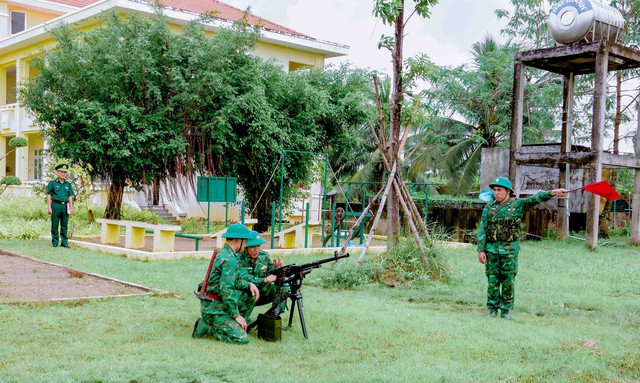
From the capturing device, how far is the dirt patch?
29.9 ft

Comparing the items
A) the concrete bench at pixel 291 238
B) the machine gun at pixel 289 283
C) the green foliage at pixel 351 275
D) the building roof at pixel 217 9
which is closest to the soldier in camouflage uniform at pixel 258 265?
the machine gun at pixel 289 283

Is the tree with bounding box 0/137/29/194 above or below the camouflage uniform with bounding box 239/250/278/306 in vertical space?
above

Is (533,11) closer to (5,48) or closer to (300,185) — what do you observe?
(300,185)

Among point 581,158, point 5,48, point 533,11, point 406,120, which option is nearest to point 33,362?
point 406,120

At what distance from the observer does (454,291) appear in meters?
10.2

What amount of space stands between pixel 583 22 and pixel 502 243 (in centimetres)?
1199

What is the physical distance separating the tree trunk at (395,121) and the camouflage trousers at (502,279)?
119 inches

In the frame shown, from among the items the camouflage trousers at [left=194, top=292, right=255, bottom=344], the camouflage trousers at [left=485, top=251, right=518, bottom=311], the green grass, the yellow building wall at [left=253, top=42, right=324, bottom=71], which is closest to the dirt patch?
the green grass

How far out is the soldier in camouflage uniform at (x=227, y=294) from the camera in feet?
22.2

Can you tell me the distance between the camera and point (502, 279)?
8.52 metres

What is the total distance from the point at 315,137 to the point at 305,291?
1144 centimetres

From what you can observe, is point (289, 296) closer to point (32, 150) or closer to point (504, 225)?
point (504, 225)

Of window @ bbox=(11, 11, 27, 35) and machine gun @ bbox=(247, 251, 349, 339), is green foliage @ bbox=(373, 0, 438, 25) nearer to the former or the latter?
machine gun @ bbox=(247, 251, 349, 339)

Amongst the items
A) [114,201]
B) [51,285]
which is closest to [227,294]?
[51,285]
